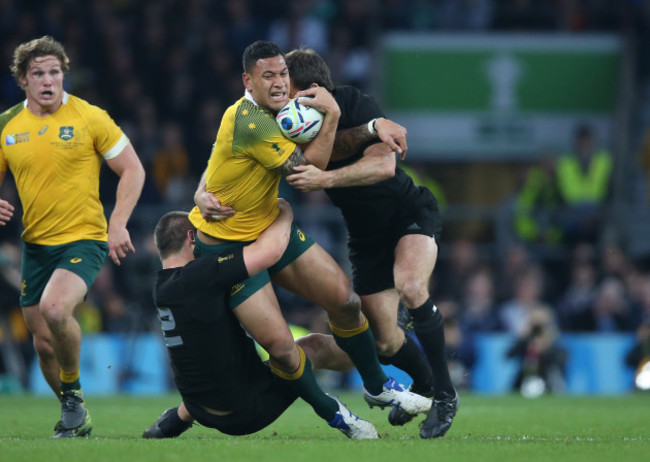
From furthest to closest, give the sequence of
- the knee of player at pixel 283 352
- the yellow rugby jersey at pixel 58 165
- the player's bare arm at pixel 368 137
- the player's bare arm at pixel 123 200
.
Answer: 1. the yellow rugby jersey at pixel 58 165
2. the player's bare arm at pixel 123 200
3. the player's bare arm at pixel 368 137
4. the knee of player at pixel 283 352

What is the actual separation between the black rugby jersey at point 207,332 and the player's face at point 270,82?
0.94 m

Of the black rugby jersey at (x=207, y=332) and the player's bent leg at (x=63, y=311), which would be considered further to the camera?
the player's bent leg at (x=63, y=311)

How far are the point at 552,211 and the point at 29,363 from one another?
277 inches

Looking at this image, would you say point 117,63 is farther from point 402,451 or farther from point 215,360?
point 402,451

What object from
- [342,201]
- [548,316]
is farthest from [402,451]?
[548,316]

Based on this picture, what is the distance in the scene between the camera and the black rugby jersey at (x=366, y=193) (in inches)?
322

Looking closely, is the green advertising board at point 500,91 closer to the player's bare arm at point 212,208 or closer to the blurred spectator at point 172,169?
the blurred spectator at point 172,169

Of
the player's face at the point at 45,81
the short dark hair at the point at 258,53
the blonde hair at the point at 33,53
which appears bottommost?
the player's face at the point at 45,81

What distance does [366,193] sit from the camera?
8.45 meters

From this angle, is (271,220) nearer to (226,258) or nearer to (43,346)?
(226,258)

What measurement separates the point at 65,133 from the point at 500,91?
11.2 metres

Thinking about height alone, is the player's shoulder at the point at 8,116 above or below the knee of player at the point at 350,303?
above

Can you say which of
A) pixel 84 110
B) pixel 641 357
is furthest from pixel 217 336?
pixel 641 357

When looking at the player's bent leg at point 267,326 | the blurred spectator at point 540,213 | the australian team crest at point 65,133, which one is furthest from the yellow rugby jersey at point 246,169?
the blurred spectator at point 540,213
